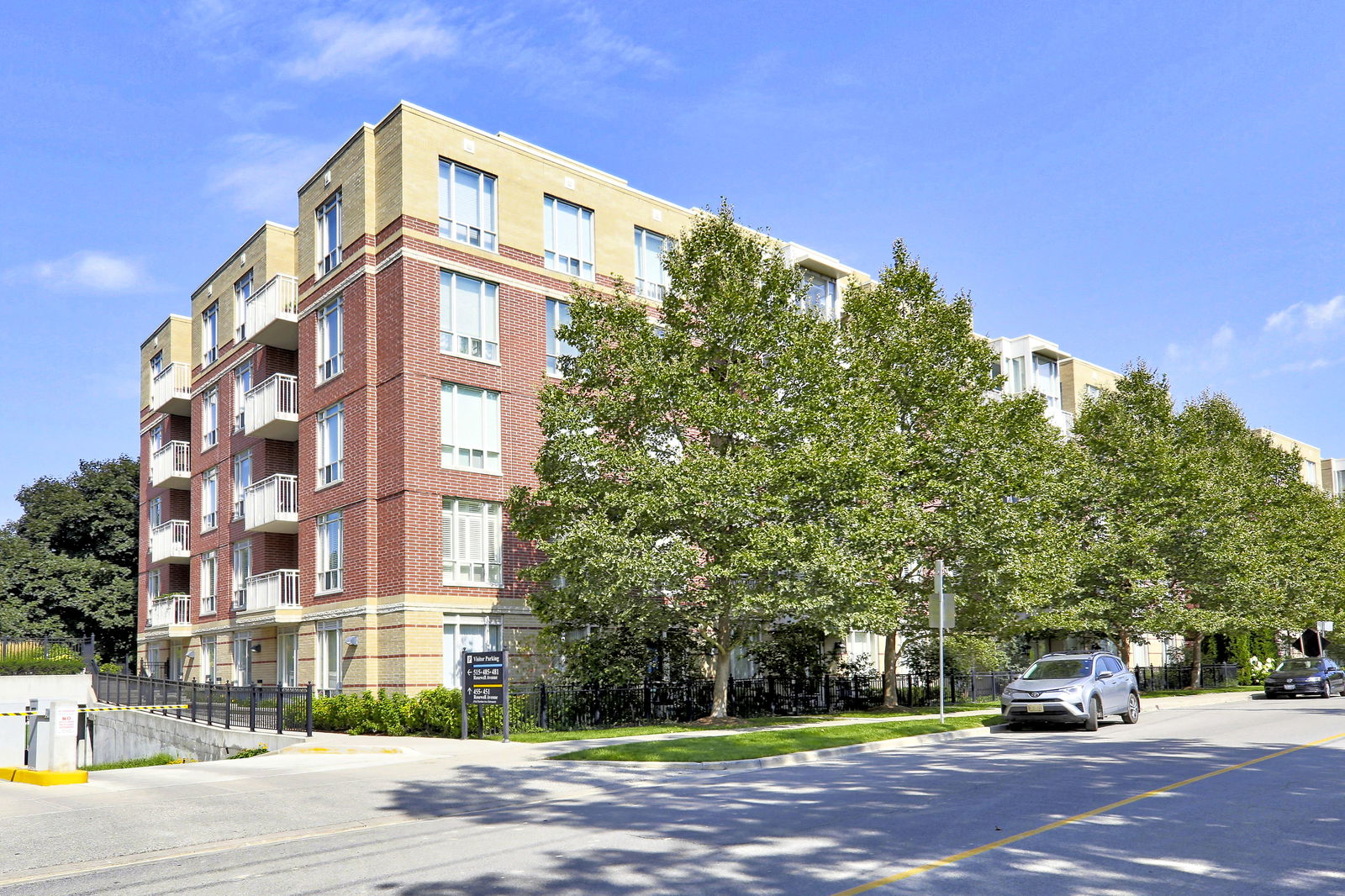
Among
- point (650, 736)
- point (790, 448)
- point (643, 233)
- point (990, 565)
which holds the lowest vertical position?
point (650, 736)

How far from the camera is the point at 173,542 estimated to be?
40.4m

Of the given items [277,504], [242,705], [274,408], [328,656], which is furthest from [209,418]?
[242,705]

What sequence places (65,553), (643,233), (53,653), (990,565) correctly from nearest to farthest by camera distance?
(990,565), (643,233), (53,653), (65,553)

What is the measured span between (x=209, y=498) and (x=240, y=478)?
10.7 ft

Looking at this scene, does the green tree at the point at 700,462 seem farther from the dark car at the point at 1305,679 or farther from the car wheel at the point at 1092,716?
the dark car at the point at 1305,679

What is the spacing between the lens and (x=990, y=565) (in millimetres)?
28172

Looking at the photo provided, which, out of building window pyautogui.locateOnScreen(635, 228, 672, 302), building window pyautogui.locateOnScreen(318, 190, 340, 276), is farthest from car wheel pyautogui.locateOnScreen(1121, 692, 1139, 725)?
building window pyautogui.locateOnScreen(318, 190, 340, 276)

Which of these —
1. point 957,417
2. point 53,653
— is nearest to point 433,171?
point 957,417

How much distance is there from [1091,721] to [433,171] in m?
20.0

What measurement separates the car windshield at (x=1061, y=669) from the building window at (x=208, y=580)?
26286mm

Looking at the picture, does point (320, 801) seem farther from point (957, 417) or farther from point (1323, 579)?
point (1323, 579)

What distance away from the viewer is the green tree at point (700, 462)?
22703 millimetres

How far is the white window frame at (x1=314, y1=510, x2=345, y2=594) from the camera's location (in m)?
29.2

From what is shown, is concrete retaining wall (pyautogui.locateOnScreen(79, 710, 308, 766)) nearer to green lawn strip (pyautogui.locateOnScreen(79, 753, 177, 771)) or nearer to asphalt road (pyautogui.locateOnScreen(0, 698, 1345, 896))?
green lawn strip (pyautogui.locateOnScreen(79, 753, 177, 771))
